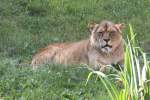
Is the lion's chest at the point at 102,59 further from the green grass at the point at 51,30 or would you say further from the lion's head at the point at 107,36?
the green grass at the point at 51,30

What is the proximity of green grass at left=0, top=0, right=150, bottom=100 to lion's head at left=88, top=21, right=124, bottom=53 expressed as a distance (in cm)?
136

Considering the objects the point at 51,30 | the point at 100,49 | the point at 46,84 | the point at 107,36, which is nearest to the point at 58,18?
the point at 51,30

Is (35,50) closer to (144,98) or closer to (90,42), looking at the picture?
(90,42)

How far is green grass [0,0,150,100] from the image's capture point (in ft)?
31.3

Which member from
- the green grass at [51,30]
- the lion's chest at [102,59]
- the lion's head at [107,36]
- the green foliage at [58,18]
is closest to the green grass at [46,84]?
the green grass at [51,30]

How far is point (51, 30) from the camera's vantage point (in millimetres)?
15688

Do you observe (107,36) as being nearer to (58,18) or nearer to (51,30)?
(51,30)

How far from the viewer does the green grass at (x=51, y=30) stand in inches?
376

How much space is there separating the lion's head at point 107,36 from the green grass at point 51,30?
136cm

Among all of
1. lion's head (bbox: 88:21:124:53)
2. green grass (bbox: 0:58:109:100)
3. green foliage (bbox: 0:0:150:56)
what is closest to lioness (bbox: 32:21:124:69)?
lion's head (bbox: 88:21:124:53)

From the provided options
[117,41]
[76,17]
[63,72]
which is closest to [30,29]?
[76,17]

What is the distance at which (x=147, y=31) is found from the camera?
15.9 meters

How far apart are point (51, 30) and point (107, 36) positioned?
4.14 meters

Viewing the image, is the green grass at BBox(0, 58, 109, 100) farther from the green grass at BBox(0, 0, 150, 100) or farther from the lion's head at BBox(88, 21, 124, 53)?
the lion's head at BBox(88, 21, 124, 53)
